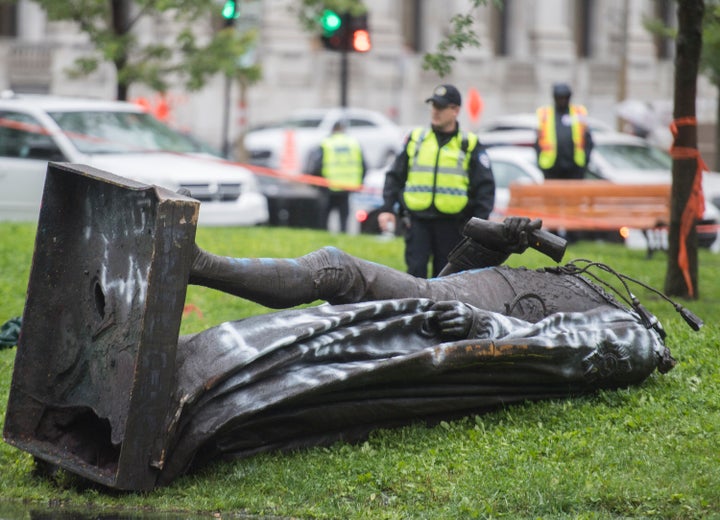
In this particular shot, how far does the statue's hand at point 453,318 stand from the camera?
6449 mm

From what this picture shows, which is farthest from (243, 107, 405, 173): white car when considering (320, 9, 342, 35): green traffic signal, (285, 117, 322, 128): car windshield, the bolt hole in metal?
the bolt hole in metal

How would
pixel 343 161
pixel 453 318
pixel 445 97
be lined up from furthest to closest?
pixel 343 161, pixel 445 97, pixel 453 318

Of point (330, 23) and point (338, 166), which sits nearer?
point (330, 23)

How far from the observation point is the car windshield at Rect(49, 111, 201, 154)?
15.9 metres

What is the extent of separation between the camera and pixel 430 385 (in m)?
6.47

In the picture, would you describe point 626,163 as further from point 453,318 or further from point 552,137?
point 453,318

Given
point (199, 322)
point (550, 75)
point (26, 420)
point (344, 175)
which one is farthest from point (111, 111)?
point (550, 75)

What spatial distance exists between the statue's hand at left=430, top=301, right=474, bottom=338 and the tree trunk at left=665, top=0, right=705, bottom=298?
4856 millimetres

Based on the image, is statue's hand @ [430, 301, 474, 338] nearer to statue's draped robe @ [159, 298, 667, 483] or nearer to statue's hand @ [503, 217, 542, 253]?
statue's draped robe @ [159, 298, 667, 483]

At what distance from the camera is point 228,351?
5.96 metres

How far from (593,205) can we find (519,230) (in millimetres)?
10045

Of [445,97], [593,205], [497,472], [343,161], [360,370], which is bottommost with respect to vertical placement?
[497,472]

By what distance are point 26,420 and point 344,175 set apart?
13.3 m

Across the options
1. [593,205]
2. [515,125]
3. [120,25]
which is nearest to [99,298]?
[593,205]
